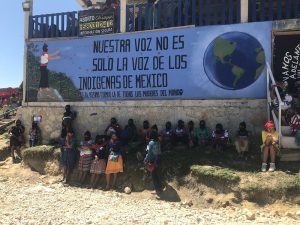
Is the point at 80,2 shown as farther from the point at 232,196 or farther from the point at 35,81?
the point at 232,196

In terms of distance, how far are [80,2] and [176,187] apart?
31.2 feet

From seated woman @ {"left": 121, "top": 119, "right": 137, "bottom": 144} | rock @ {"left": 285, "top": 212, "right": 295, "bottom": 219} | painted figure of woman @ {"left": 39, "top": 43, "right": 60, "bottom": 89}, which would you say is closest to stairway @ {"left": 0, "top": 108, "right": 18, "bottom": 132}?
painted figure of woman @ {"left": 39, "top": 43, "right": 60, "bottom": 89}

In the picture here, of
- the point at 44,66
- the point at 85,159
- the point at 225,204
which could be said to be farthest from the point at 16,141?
the point at 225,204

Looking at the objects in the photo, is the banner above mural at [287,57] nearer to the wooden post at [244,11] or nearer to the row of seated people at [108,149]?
the wooden post at [244,11]

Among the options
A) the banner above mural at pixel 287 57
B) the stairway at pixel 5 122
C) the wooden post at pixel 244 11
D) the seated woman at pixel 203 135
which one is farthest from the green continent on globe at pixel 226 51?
the stairway at pixel 5 122

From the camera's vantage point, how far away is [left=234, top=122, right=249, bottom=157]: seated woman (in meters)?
10.2

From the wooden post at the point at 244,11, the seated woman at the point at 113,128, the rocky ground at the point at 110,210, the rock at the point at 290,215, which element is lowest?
the rocky ground at the point at 110,210

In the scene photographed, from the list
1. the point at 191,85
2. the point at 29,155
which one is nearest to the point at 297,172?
the point at 191,85

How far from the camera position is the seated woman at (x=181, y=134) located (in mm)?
11266

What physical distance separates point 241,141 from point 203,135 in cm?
115

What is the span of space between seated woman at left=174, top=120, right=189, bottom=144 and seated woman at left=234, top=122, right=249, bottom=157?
4.34 ft

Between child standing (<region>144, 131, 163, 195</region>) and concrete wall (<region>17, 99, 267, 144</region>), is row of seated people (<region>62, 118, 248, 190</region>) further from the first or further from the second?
concrete wall (<region>17, 99, 267, 144</region>)

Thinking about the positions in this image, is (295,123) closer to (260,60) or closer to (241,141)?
(241,141)

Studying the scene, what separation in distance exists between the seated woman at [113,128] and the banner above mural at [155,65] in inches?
32.9
